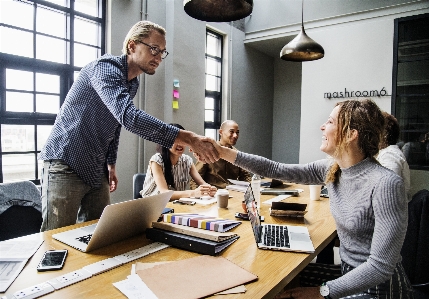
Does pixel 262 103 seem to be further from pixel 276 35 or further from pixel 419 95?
pixel 419 95

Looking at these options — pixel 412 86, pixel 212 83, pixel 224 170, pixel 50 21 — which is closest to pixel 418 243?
pixel 224 170

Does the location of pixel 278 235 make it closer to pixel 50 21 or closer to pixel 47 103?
pixel 47 103

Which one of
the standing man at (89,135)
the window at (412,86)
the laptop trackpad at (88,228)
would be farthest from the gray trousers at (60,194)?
the window at (412,86)

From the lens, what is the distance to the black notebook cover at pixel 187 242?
1209 millimetres

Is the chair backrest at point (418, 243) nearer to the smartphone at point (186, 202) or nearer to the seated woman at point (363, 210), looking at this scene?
the seated woman at point (363, 210)

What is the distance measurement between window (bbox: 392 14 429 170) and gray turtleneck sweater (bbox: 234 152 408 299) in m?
4.47

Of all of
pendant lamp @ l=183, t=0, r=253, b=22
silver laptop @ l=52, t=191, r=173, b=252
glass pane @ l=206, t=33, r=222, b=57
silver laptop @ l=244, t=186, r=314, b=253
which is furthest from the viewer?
glass pane @ l=206, t=33, r=222, b=57

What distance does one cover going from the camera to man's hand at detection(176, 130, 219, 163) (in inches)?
66.9

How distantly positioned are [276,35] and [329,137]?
5399 millimetres

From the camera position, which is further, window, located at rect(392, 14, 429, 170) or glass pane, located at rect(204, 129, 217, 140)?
glass pane, located at rect(204, 129, 217, 140)

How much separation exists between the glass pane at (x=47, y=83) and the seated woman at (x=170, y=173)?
1.92 metres

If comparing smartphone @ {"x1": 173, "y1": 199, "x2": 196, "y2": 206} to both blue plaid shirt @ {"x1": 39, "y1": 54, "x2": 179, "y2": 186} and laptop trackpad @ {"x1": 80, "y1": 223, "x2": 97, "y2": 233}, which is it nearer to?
blue plaid shirt @ {"x1": 39, "y1": 54, "x2": 179, "y2": 186}

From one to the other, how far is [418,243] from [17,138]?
3768 mm

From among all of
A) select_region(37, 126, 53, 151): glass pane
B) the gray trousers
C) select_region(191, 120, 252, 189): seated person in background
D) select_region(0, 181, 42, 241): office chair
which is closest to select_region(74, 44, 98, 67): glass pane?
select_region(37, 126, 53, 151): glass pane
